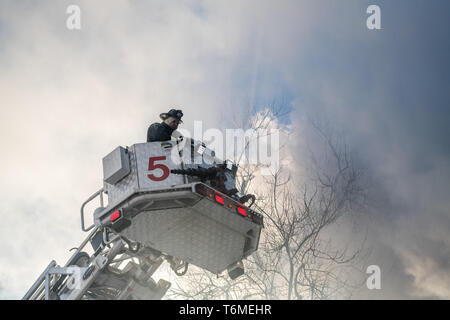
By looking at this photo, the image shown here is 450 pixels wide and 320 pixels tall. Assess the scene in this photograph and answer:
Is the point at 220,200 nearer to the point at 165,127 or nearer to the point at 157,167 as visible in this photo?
the point at 157,167

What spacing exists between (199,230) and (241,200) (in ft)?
2.25

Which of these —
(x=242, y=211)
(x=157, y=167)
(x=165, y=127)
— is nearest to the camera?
(x=157, y=167)

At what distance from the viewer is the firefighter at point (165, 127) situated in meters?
5.75

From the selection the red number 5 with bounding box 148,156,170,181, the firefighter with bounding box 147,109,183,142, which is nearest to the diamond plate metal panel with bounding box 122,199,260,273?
the red number 5 with bounding box 148,156,170,181

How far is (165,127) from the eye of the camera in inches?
229

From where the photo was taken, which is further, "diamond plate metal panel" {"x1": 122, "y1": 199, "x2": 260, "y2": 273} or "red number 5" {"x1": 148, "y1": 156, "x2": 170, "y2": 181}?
"diamond plate metal panel" {"x1": 122, "y1": 199, "x2": 260, "y2": 273}

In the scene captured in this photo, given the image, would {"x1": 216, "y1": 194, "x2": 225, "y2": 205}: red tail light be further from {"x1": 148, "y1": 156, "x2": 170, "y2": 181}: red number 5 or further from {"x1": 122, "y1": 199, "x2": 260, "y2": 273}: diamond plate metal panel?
{"x1": 148, "y1": 156, "x2": 170, "y2": 181}: red number 5

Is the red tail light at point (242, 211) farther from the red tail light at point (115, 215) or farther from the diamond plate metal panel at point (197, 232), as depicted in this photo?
the red tail light at point (115, 215)

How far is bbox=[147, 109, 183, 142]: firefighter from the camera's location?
5.75 metres

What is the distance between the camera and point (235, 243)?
6090 millimetres

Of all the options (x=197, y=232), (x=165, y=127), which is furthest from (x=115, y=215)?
(x=165, y=127)

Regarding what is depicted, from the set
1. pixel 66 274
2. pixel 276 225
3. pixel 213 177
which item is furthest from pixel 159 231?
pixel 276 225
